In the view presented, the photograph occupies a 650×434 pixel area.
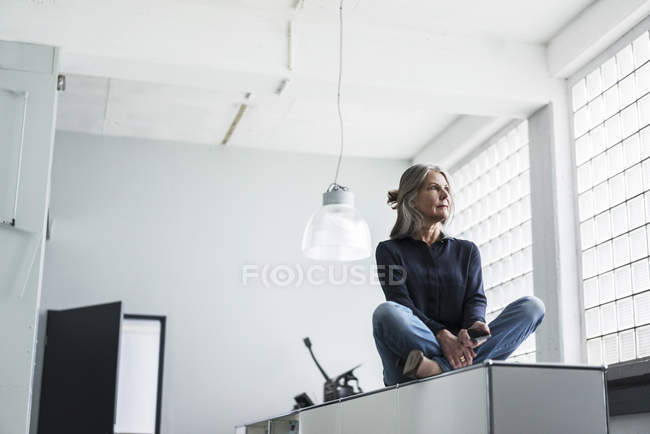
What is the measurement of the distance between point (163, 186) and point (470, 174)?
2.27 metres

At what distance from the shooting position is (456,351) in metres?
2.46

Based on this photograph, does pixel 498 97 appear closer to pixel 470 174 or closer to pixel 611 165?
pixel 611 165

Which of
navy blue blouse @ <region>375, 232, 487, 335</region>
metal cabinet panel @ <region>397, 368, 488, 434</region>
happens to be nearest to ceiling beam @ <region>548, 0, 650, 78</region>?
navy blue blouse @ <region>375, 232, 487, 335</region>

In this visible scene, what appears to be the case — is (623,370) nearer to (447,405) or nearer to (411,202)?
(411,202)

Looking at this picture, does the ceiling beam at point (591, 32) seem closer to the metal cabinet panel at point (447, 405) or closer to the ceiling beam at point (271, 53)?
the ceiling beam at point (271, 53)

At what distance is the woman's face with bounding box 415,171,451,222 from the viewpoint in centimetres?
282

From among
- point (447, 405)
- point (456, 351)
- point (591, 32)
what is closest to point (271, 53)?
point (591, 32)

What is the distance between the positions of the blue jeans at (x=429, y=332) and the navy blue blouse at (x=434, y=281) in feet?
0.31

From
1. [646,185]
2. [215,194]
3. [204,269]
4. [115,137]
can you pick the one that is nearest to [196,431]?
[204,269]

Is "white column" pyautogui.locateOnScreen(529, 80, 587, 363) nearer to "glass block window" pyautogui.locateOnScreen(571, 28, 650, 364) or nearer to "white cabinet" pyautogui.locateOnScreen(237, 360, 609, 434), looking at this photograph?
"glass block window" pyautogui.locateOnScreen(571, 28, 650, 364)

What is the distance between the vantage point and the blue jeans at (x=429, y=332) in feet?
8.13

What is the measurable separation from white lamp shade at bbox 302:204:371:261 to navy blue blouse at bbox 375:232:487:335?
1208 millimetres

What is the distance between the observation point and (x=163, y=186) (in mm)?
6250

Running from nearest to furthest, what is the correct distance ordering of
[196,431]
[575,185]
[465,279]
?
[465,279]
[575,185]
[196,431]
